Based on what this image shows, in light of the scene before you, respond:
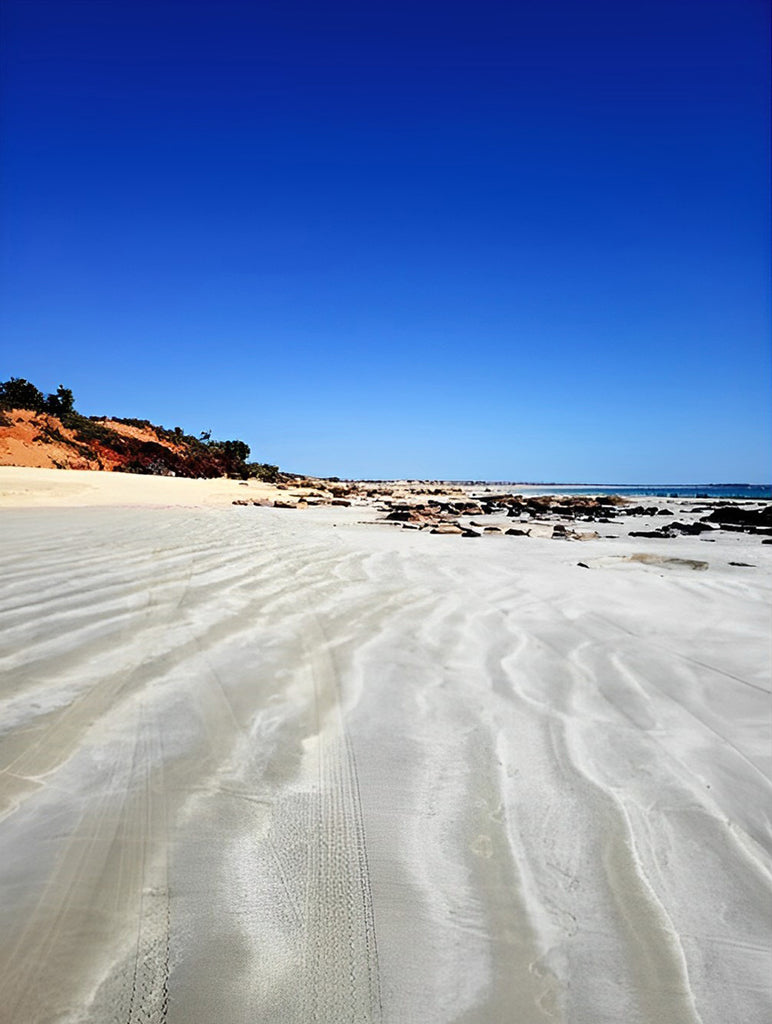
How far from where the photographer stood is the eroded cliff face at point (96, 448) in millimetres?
17812

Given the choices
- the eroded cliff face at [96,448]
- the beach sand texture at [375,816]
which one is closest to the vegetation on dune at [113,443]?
the eroded cliff face at [96,448]

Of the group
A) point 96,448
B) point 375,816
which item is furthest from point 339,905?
point 96,448

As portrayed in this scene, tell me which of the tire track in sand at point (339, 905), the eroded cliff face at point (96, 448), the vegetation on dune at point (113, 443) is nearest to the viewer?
the tire track in sand at point (339, 905)

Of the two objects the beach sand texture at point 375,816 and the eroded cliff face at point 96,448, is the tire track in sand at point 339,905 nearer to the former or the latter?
the beach sand texture at point 375,816

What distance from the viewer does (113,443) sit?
2250cm

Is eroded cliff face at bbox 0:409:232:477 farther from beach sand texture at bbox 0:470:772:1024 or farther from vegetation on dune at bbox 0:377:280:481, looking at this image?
beach sand texture at bbox 0:470:772:1024

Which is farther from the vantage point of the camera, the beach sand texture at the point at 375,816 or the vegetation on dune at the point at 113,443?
the vegetation on dune at the point at 113,443

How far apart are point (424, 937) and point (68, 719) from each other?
1396 millimetres

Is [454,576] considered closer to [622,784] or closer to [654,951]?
[622,784]

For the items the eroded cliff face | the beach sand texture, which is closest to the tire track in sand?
the beach sand texture

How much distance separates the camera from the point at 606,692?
7.84 ft

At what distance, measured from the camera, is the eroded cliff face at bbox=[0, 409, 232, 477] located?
17.8 meters

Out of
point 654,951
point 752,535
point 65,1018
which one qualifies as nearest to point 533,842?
point 654,951

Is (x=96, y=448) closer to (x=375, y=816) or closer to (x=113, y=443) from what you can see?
(x=113, y=443)
